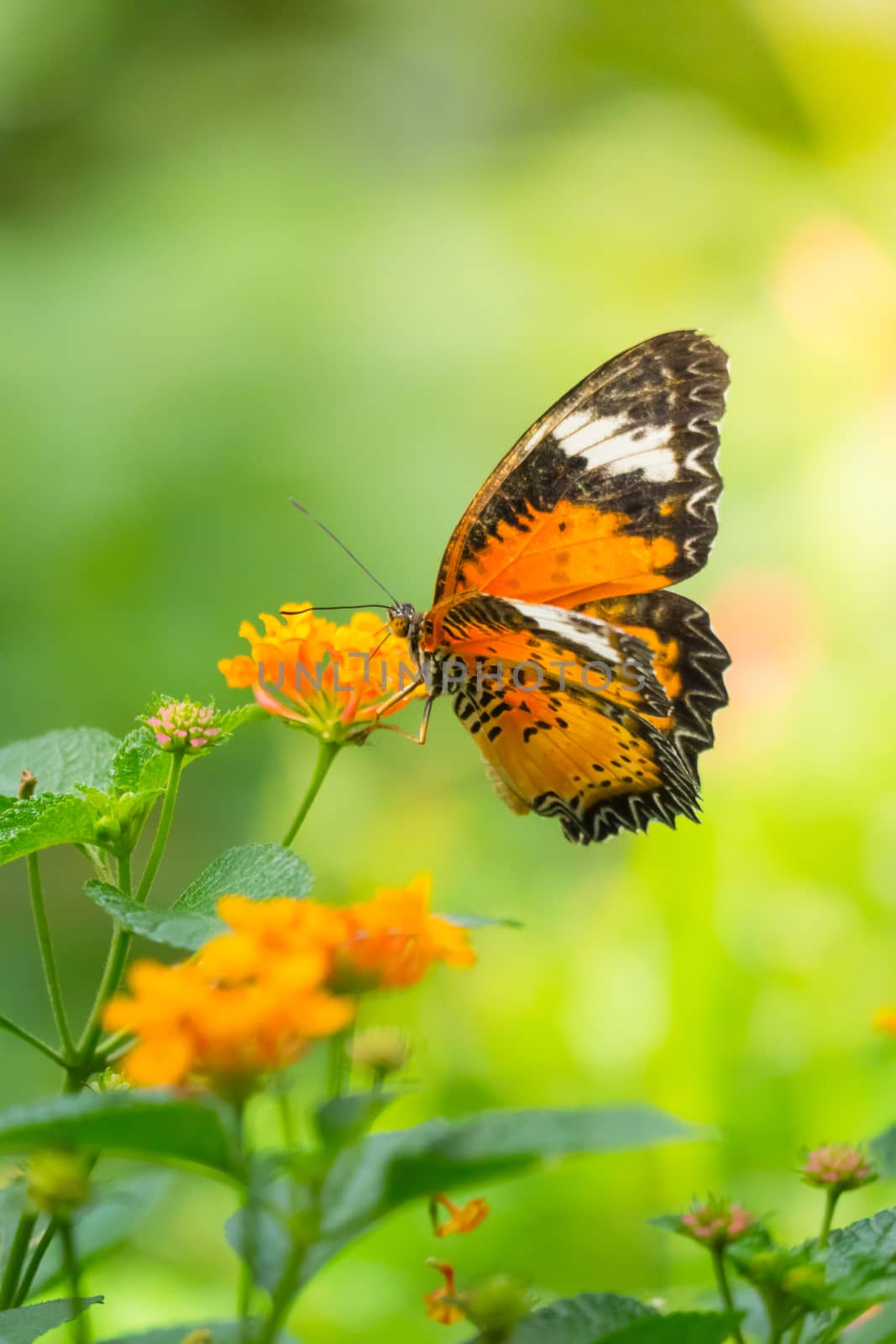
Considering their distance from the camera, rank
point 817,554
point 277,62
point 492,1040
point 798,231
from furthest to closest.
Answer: point 277,62, point 798,231, point 817,554, point 492,1040

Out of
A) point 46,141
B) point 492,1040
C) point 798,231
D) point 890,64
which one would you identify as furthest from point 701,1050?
point 46,141

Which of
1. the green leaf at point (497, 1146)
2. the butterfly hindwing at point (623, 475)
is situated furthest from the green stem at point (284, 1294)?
the butterfly hindwing at point (623, 475)

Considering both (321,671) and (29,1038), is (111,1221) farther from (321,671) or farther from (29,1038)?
(321,671)

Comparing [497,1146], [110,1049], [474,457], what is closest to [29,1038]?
[110,1049]

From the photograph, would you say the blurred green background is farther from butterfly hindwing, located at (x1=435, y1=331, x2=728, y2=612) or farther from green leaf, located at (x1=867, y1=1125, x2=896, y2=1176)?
green leaf, located at (x1=867, y1=1125, x2=896, y2=1176)

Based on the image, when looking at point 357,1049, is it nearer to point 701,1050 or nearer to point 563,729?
point 563,729

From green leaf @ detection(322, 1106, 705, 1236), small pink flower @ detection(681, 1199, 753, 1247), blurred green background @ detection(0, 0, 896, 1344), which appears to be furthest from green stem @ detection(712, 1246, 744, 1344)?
blurred green background @ detection(0, 0, 896, 1344)

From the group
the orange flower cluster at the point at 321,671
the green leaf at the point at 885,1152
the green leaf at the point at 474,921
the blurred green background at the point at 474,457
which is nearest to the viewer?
the green leaf at the point at 474,921

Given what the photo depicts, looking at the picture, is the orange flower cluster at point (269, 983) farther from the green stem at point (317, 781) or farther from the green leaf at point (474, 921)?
the green stem at point (317, 781)
